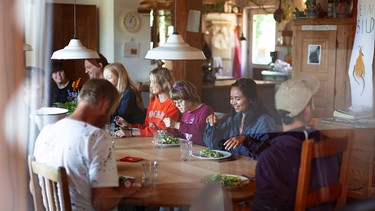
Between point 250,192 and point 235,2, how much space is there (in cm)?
169

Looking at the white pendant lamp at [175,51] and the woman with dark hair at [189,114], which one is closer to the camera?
the white pendant lamp at [175,51]

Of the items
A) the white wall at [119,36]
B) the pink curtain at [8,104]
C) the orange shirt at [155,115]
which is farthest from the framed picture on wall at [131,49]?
the pink curtain at [8,104]

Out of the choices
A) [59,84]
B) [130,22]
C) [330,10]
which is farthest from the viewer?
[330,10]

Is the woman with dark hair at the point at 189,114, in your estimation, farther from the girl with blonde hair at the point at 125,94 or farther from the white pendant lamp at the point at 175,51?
the girl with blonde hair at the point at 125,94

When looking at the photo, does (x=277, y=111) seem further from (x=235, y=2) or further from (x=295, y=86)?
(x=235, y=2)

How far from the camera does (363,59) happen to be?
6.29 feet

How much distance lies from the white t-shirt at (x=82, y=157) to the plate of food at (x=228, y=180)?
0.15 m

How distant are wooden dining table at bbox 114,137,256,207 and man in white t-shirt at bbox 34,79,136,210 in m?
0.03

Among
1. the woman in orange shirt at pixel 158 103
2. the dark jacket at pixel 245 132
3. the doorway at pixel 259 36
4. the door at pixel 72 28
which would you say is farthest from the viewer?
the doorway at pixel 259 36

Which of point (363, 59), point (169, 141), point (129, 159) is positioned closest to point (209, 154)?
point (169, 141)

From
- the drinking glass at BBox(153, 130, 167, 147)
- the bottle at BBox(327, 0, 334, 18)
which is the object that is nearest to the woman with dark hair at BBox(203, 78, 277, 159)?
the drinking glass at BBox(153, 130, 167, 147)

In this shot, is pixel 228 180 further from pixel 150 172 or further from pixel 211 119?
pixel 211 119

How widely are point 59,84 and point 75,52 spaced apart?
0.08 m

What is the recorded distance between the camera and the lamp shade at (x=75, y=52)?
693 mm
